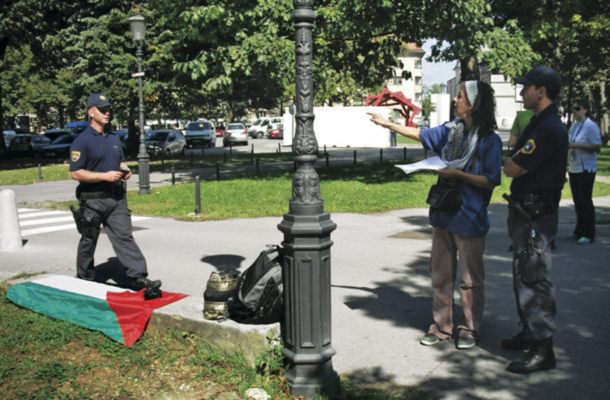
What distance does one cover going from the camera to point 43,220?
1180cm

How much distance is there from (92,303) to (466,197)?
10.7 feet

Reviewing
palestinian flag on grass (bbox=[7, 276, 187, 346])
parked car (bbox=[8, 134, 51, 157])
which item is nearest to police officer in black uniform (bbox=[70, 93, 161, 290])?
palestinian flag on grass (bbox=[7, 276, 187, 346])

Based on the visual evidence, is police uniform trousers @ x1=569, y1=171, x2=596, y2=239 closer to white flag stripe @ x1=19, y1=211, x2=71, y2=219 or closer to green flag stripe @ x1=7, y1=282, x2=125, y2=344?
green flag stripe @ x1=7, y1=282, x2=125, y2=344

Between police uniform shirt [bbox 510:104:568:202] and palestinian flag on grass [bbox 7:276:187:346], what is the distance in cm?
302

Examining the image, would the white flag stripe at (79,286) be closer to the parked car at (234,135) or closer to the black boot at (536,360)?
the black boot at (536,360)

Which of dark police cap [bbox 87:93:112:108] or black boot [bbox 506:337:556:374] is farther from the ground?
dark police cap [bbox 87:93:112:108]

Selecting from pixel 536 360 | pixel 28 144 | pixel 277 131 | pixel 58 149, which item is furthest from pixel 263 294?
pixel 277 131

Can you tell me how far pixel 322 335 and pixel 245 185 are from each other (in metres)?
12.7

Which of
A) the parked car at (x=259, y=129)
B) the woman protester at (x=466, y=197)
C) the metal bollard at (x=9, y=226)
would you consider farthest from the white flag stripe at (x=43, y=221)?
the parked car at (x=259, y=129)

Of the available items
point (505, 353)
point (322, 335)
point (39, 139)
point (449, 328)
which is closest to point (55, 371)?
point (322, 335)

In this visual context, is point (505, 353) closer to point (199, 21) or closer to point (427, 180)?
point (427, 180)

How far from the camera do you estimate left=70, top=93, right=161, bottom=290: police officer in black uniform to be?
579 centimetres

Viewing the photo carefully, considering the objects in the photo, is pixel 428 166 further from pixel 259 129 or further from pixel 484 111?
pixel 259 129

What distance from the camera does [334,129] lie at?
44250 mm
